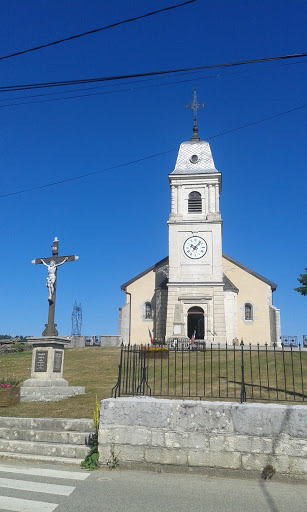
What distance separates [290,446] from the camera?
235 inches

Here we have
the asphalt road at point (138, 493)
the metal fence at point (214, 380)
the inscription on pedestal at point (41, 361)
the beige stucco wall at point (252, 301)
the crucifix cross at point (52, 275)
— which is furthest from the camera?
the beige stucco wall at point (252, 301)

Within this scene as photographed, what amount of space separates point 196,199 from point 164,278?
703cm

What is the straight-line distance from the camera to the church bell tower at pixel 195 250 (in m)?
29.8

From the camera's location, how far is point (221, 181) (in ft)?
112

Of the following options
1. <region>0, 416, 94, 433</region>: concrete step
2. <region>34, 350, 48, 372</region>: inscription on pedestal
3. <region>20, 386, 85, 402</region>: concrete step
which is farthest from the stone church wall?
<region>0, 416, 94, 433</region>: concrete step

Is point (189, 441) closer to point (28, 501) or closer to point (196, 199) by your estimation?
point (28, 501)

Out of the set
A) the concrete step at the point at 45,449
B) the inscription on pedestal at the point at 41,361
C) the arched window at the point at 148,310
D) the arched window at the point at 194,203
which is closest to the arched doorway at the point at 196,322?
the arched window at the point at 148,310

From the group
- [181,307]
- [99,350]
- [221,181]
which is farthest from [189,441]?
[221,181]

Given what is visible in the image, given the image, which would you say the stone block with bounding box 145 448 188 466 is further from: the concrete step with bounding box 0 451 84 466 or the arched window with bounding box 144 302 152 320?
the arched window with bounding box 144 302 152 320

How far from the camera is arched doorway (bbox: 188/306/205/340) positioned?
3056cm

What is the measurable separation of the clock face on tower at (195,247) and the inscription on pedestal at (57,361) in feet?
63.8

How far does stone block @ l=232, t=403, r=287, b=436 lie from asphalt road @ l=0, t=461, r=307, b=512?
688 mm

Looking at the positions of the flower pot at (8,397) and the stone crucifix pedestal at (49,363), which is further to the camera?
the stone crucifix pedestal at (49,363)

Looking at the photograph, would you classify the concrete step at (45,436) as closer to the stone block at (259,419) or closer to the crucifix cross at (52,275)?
the stone block at (259,419)
